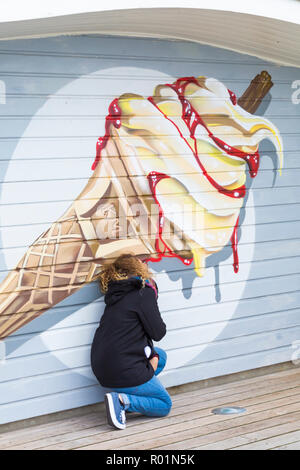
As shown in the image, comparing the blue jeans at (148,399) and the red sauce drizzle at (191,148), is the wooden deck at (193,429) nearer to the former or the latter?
the blue jeans at (148,399)

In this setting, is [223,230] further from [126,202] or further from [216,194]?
[126,202]

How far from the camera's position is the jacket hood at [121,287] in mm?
4758

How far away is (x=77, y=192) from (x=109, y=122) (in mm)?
585

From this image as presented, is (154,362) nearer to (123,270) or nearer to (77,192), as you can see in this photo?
(123,270)

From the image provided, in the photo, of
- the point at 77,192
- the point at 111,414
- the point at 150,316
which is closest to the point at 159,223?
the point at 77,192

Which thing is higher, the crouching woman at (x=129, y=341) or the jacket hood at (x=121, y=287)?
the jacket hood at (x=121, y=287)

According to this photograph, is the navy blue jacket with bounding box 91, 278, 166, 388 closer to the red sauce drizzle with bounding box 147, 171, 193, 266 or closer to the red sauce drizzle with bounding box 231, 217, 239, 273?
the red sauce drizzle with bounding box 147, 171, 193, 266

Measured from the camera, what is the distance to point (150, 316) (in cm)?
476

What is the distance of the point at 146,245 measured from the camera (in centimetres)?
522

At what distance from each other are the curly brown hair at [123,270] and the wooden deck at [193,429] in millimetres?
978

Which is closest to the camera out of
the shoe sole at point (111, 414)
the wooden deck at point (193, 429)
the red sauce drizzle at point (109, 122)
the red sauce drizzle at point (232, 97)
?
the wooden deck at point (193, 429)

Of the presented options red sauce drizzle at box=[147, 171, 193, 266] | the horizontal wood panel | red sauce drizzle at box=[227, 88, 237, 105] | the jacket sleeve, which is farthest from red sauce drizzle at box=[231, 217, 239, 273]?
the jacket sleeve

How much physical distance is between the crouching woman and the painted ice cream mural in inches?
11.5

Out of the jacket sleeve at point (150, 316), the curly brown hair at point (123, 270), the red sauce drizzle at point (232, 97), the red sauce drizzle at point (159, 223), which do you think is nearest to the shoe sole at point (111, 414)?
the jacket sleeve at point (150, 316)
